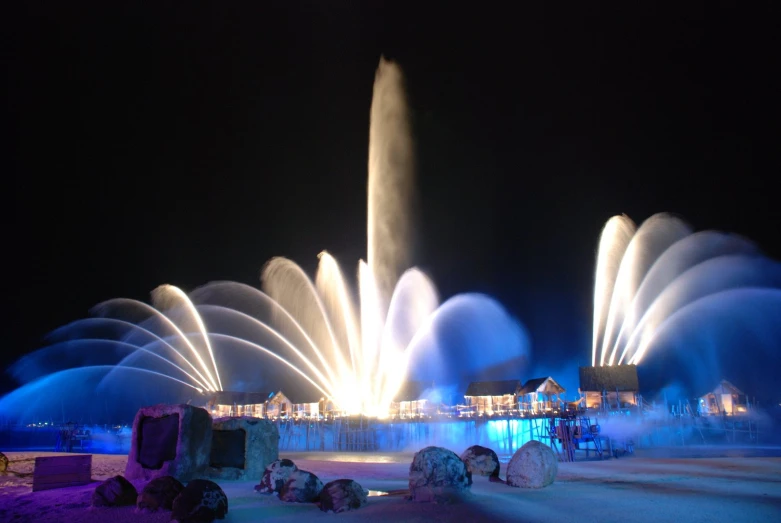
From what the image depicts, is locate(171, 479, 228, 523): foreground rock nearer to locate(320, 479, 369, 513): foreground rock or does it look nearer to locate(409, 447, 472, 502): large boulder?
locate(320, 479, 369, 513): foreground rock

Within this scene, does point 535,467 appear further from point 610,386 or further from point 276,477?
point 610,386

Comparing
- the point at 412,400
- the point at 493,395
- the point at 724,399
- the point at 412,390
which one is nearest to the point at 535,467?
the point at 412,400

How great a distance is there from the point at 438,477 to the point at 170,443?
34.9 feet

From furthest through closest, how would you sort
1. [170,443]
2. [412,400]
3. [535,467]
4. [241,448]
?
[412,400] → [241,448] → [170,443] → [535,467]

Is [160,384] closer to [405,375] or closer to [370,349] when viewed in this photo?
[405,375]

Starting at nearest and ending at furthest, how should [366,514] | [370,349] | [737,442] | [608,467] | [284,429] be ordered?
[366,514]
[608,467]
[370,349]
[737,442]
[284,429]

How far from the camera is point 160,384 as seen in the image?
98750 millimetres

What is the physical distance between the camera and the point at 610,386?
62.4m

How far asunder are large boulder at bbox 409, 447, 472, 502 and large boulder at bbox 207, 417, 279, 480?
358 inches

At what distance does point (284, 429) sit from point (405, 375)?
68.0 ft

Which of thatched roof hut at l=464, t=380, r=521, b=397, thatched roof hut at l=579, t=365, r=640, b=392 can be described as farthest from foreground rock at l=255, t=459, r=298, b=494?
thatched roof hut at l=464, t=380, r=521, b=397

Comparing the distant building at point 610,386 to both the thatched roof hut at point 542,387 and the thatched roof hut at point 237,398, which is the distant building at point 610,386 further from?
the thatched roof hut at point 237,398

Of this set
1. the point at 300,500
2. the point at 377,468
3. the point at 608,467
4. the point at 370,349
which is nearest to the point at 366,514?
the point at 300,500

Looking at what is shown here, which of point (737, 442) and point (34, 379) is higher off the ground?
point (34, 379)
